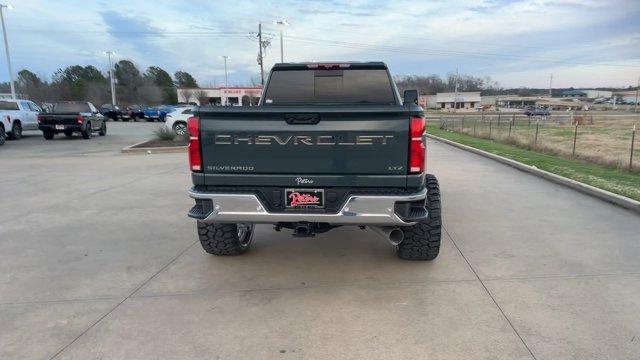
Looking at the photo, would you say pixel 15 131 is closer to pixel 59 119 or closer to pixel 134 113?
pixel 59 119

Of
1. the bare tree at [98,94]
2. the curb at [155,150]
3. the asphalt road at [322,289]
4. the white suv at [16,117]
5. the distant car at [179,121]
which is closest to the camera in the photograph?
the asphalt road at [322,289]

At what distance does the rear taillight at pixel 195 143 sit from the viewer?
3906mm

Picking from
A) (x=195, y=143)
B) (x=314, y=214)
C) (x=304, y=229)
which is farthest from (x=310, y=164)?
(x=195, y=143)

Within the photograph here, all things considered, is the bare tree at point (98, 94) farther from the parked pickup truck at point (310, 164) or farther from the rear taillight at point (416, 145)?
the rear taillight at point (416, 145)

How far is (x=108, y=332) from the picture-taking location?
3420mm

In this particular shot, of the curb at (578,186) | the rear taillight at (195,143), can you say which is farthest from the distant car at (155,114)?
the rear taillight at (195,143)

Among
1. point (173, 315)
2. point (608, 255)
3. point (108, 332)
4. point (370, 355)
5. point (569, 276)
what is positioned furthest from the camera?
point (608, 255)

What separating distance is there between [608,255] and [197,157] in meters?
4.36

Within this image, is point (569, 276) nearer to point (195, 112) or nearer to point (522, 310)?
point (522, 310)

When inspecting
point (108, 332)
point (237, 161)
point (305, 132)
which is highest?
point (305, 132)

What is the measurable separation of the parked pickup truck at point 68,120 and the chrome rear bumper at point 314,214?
1907 cm

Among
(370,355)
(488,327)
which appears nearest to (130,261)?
(370,355)

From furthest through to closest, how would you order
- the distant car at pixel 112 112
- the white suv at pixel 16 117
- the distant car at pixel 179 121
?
the distant car at pixel 112 112 < the distant car at pixel 179 121 < the white suv at pixel 16 117

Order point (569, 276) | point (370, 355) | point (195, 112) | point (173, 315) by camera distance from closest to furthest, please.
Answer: point (370, 355)
point (173, 315)
point (195, 112)
point (569, 276)
